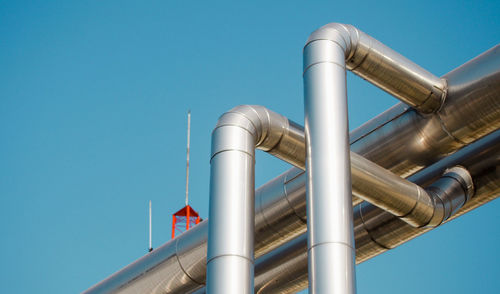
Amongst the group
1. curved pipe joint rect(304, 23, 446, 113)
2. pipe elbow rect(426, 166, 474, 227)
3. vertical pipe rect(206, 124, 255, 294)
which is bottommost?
vertical pipe rect(206, 124, 255, 294)

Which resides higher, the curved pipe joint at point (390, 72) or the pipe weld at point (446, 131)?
the curved pipe joint at point (390, 72)

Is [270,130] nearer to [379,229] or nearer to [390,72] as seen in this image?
[390,72]

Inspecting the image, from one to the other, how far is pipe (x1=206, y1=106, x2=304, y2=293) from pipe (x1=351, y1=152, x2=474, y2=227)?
3.28ft

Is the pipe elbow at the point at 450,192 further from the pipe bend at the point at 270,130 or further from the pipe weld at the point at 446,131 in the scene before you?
the pipe bend at the point at 270,130

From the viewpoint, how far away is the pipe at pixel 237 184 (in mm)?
9430

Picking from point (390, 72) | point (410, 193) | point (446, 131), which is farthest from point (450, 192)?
point (390, 72)

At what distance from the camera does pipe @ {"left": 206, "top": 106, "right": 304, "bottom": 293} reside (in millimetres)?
9430

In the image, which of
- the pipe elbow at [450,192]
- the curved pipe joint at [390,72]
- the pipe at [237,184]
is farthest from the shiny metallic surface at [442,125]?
the pipe at [237,184]

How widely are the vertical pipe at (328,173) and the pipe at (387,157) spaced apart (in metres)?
1.57

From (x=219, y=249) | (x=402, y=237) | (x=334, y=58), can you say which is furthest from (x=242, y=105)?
(x=402, y=237)

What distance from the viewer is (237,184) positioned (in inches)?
399

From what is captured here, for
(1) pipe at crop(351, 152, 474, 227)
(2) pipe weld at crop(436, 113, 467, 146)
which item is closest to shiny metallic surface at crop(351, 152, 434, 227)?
(1) pipe at crop(351, 152, 474, 227)

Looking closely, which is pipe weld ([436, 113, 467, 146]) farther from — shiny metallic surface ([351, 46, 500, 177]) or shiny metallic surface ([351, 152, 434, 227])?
shiny metallic surface ([351, 152, 434, 227])

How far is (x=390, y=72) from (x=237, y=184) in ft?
8.85
